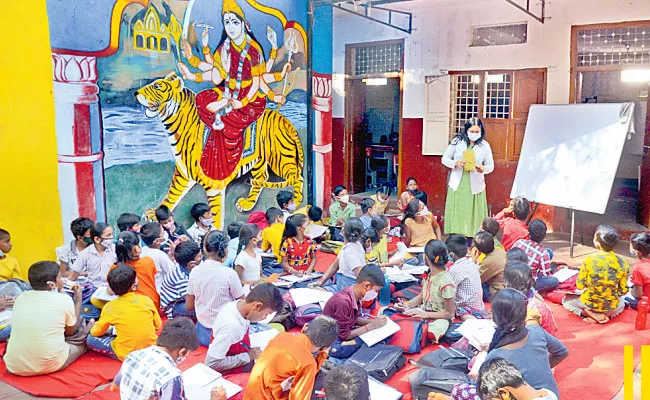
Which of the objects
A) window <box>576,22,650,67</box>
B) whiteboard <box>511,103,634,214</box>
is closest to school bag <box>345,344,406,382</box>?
whiteboard <box>511,103,634,214</box>

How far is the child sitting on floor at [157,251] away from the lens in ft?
16.5

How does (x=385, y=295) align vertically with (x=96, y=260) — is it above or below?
below

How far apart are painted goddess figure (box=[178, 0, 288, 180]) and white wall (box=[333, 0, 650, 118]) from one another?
2487 millimetres

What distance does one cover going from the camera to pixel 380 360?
405 centimetres

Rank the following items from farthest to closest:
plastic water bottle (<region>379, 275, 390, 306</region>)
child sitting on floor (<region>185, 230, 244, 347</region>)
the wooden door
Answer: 1. the wooden door
2. plastic water bottle (<region>379, 275, 390, 306</region>)
3. child sitting on floor (<region>185, 230, 244, 347</region>)

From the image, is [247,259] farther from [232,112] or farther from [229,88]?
[229,88]

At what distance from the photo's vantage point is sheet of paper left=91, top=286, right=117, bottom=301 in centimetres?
468

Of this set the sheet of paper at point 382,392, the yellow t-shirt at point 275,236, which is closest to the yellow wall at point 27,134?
the yellow t-shirt at point 275,236

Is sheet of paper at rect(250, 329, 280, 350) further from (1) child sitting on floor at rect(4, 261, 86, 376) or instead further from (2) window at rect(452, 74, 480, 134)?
(2) window at rect(452, 74, 480, 134)

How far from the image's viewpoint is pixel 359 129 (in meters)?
10.8

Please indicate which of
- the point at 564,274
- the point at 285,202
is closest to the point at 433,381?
the point at 564,274

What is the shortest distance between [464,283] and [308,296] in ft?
4.26

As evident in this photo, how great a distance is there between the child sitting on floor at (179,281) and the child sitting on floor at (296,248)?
1062 millimetres

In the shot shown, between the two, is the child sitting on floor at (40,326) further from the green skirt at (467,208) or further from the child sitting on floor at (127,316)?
the green skirt at (467,208)
